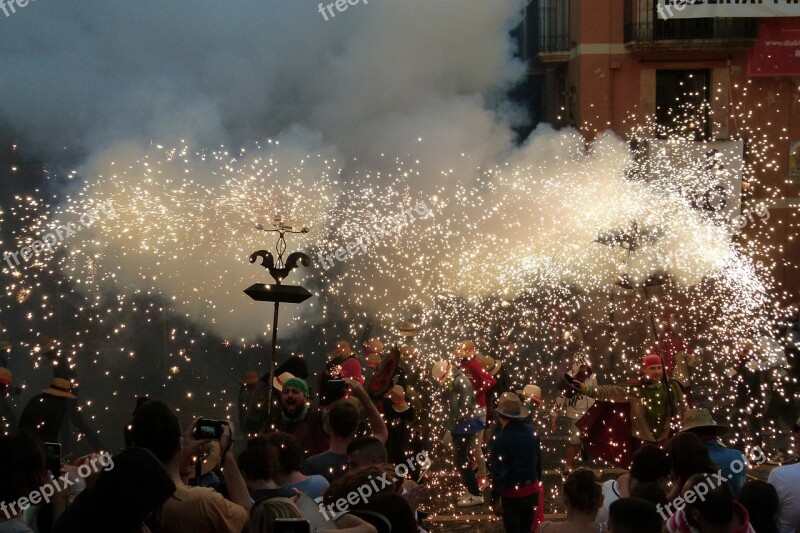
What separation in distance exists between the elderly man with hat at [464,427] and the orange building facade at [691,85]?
1030 cm

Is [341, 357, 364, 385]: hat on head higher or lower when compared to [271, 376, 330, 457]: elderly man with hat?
higher

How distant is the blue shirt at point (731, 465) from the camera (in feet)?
18.5

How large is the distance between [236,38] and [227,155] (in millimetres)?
1350

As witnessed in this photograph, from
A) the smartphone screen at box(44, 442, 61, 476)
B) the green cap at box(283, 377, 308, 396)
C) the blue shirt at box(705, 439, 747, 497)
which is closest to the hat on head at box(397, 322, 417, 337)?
the green cap at box(283, 377, 308, 396)

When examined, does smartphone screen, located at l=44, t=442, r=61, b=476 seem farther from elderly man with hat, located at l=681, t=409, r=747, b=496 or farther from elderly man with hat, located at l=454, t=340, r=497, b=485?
elderly man with hat, located at l=454, t=340, r=497, b=485

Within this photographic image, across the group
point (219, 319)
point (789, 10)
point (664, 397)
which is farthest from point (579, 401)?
point (789, 10)

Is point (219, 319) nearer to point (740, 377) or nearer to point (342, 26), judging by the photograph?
point (342, 26)
